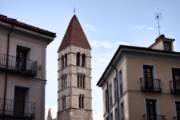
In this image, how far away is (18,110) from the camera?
25.0m

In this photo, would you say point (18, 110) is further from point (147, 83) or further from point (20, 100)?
point (147, 83)

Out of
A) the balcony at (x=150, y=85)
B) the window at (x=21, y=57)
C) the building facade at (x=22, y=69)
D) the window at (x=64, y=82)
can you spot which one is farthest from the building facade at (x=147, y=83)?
the window at (x=64, y=82)

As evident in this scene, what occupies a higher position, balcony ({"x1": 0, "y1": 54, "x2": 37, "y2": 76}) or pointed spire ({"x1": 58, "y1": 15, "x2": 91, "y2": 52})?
pointed spire ({"x1": 58, "y1": 15, "x2": 91, "y2": 52})

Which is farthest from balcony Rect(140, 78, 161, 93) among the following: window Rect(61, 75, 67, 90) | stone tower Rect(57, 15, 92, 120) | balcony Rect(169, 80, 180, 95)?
window Rect(61, 75, 67, 90)

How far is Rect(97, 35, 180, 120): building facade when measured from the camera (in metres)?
30.5

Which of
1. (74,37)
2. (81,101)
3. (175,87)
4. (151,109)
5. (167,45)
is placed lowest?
(151,109)

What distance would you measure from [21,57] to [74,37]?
75862mm

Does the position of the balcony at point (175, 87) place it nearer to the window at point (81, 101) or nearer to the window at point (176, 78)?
the window at point (176, 78)

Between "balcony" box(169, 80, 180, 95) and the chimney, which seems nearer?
"balcony" box(169, 80, 180, 95)

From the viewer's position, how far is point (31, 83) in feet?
85.4

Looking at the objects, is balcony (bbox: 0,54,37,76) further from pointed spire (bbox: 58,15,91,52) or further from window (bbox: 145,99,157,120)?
pointed spire (bbox: 58,15,91,52)

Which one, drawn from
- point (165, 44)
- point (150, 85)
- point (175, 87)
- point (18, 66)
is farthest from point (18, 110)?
point (165, 44)

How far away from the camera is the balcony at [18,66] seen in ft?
81.9

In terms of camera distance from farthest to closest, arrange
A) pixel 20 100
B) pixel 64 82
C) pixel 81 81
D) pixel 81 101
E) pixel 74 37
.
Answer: pixel 74 37 < pixel 64 82 < pixel 81 81 < pixel 81 101 < pixel 20 100
